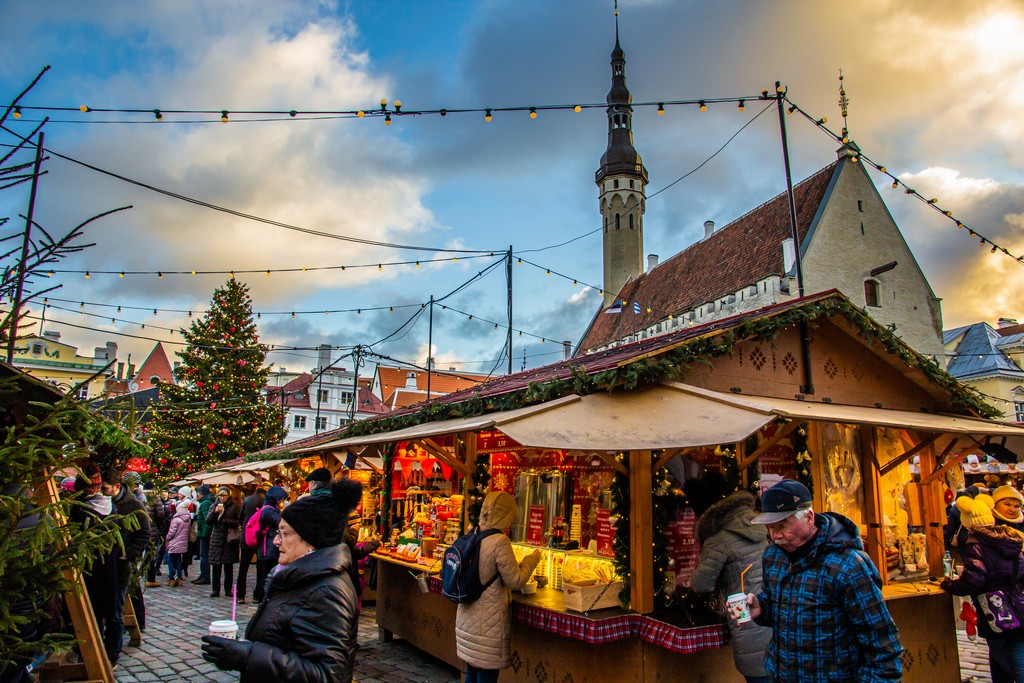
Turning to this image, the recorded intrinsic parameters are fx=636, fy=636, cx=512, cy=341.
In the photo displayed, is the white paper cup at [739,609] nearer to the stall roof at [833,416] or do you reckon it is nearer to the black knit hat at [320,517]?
the stall roof at [833,416]

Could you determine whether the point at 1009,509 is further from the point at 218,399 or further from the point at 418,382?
the point at 418,382

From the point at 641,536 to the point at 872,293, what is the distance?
2678 cm

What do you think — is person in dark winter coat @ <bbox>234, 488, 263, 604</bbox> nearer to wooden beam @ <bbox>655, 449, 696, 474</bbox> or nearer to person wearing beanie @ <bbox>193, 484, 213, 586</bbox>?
person wearing beanie @ <bbox>193, 484, 213, 586</bbox>

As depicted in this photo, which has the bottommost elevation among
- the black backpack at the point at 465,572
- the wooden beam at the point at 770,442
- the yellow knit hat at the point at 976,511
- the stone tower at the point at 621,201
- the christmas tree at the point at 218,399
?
the black backpack at the point at 465,572

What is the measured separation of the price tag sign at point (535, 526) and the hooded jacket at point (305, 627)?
14.5ft

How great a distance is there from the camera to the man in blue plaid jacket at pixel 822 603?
279 cm

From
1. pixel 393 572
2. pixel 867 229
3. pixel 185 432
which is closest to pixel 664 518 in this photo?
pixel 393 572

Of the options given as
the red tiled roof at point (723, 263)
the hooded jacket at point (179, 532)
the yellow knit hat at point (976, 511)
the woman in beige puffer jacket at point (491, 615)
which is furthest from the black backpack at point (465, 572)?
the red tiled roof at point (723, 263)

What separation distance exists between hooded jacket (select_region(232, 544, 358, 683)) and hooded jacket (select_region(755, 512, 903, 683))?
80.0 inches

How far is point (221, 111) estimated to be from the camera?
26.5ft

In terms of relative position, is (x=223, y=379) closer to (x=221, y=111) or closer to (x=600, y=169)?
(x=221, y=111)

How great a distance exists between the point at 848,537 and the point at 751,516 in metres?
1.83

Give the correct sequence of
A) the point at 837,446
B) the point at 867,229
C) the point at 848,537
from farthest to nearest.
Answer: the point at 867,229
the point at 837,446
the point at 848,537

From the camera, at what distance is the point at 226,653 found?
240 centimetres
